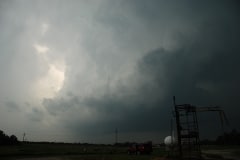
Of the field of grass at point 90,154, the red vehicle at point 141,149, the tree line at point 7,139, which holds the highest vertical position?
the tree line at point 7,139

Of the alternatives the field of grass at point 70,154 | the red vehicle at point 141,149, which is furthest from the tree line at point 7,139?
the red vehicle at point 141,149

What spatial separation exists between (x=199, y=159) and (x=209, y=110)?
9.79 meters

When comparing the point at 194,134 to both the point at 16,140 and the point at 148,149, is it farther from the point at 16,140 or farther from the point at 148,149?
the point at 16,140

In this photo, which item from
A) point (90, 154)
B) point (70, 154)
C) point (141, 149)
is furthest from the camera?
point (70, 154)

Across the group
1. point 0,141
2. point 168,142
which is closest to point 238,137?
point 168,142

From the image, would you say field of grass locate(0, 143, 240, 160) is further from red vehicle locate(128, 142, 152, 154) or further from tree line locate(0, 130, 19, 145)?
tree line locate(0, 130, 19, 145)

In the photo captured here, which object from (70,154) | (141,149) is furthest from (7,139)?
(141,149)

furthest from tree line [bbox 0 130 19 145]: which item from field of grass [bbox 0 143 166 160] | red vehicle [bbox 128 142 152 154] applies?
red vehicle [bbox 128 142 152 154]

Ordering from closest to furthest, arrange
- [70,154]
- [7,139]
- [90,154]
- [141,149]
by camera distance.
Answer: [141,149], [90,154], [70,154], [7,139]

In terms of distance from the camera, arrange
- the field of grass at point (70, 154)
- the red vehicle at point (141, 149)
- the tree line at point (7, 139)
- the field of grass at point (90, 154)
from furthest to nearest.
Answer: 1. the tree line at point (7, 139)
2. the red vehicle at point (141, 149)
3. the field of grass at point (70, 154)
4. the field of grass at point (90, 154)

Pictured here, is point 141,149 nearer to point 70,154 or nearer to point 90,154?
point 90,154

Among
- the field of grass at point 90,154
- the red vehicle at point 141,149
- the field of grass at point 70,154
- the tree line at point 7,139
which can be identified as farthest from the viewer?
the tree line at point 7,139

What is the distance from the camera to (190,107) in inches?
1556

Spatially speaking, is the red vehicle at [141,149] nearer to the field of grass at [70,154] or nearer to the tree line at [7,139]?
the field of grass at [70,154]
